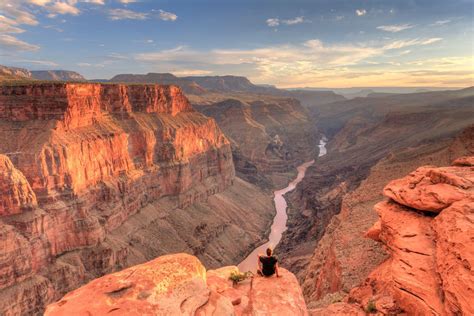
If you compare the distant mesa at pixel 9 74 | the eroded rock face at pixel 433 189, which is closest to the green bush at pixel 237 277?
the eroded rock face at pixel 433 189

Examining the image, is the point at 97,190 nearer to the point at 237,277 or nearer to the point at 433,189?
the point at 237,277

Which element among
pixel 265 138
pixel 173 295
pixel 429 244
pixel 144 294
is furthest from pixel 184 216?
pixel 265 138

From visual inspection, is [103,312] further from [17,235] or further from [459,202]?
[17,235]

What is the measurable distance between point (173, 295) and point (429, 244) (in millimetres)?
10409

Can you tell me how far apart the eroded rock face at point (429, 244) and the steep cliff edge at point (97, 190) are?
30.9 m

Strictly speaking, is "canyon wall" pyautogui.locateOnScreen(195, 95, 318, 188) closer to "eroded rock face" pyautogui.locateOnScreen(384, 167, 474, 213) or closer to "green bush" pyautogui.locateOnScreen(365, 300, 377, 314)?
"eroded rock face" pyautogui.locateOnScreen(384, 167, 474, 213)

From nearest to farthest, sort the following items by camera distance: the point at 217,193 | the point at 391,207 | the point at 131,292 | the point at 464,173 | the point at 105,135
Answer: the point at 131,292
the point at 464,173
the point at 391,207
the point at 105,135
the point at 217,193

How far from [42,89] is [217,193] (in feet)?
139

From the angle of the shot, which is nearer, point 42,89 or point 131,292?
point 131,292

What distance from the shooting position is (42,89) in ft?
141

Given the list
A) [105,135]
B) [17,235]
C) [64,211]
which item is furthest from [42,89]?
[17,235]

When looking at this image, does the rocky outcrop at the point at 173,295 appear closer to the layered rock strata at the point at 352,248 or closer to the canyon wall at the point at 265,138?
the layered rock strata at the point at 352,248

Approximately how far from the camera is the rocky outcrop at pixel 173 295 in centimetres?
1095

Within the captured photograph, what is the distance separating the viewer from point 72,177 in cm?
4050
